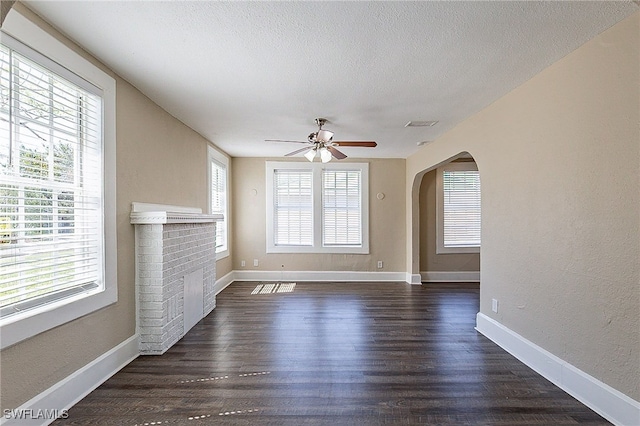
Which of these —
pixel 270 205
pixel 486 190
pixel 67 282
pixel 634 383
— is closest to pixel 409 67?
pixel 486 190

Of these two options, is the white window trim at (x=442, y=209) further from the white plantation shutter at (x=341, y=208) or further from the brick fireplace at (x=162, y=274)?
the brick fireplace at (x=162, y=274)

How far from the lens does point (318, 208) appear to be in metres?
6.52

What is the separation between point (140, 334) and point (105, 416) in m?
1.02

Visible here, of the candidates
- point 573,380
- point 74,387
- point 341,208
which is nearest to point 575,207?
point 573,380

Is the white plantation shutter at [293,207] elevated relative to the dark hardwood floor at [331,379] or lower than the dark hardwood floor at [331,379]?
elevated

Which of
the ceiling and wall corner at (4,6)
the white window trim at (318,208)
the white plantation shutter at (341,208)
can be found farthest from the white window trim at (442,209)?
the ceiling and wall corner at (4,6)

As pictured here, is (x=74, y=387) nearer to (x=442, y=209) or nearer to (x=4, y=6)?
(x=4, y=6)

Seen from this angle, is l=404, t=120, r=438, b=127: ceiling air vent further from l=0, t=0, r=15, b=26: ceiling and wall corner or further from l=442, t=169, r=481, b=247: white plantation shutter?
l=0, t=0, r=15, b=26: ceiling and wall corner

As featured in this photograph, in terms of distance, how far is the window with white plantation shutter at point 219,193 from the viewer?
5.38 meters

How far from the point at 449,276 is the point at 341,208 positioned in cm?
260

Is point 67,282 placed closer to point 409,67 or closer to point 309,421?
point 309,421

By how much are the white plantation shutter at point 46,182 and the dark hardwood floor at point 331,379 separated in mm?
942

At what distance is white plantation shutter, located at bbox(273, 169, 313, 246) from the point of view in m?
6.55
